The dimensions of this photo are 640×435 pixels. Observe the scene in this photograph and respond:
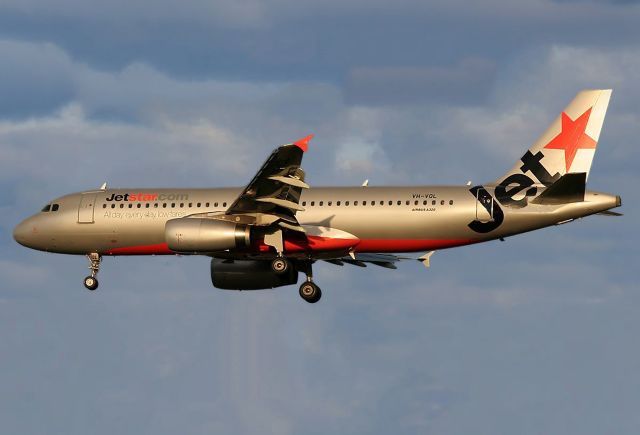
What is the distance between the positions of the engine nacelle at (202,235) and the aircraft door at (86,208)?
709 cm

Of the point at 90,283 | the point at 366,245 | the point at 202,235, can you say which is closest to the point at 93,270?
the point at 90,283

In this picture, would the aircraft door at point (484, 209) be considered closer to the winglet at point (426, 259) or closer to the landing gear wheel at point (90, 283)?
the winglet at point (426, 259)

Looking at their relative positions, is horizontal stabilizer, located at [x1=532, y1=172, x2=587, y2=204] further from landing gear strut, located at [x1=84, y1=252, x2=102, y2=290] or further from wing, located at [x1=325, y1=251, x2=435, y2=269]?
landing gear strut, located at [x1=84, y1=252, x2=102, y2=290]

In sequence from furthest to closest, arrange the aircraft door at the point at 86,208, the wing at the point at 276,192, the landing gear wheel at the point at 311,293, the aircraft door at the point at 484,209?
the aircraft door at the point at 86,208
the landing gear wheel at the point at 311,293
the aircraft door at the point at 484,209
the wing at the point at 276,192

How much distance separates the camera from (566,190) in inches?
2014

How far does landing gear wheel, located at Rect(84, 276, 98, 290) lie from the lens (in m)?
58.1

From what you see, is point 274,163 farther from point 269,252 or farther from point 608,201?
point 608,201

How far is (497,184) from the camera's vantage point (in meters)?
54.3

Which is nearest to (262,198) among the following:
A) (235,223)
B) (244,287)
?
(235,223)

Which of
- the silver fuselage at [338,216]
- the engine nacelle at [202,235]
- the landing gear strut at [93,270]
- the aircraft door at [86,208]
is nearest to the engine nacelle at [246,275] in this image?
the silver fuselage at [338,216]

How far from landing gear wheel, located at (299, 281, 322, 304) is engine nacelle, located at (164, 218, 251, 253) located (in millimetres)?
5550

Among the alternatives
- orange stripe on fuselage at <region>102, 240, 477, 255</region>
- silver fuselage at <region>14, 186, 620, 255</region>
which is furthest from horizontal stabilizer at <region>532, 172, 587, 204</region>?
orange stripe on fuselage at <region>102, 240, 477, 255</region>

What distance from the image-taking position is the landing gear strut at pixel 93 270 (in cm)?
5809

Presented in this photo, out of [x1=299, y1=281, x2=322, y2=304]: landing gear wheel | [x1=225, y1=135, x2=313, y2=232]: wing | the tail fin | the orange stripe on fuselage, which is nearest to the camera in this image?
[x1=225, y1=135, x2=313, y2=232]: wing
